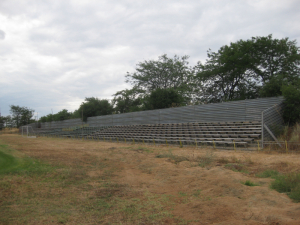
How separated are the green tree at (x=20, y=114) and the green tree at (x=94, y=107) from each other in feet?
160

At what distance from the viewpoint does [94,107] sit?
1939 inches

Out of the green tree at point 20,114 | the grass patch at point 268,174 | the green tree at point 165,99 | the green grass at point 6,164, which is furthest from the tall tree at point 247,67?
the green tree at point 20,114

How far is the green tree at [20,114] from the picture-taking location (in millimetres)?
85831

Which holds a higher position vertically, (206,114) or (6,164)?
(206,114)

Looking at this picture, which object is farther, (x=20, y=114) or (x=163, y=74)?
(x=20, y=114)

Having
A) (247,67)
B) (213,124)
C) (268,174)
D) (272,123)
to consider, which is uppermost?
(247,67)

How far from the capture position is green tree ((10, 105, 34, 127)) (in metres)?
85.8

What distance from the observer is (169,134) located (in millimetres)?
23047

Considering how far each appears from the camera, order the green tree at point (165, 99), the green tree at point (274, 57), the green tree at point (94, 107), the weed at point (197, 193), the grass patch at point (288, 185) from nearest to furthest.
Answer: the grass patch at point (288, 185)
the weed at point (197, 193)
the green tree at point (274, 57)
the green tree at point (165, 99)
the green tree at point (94, 107)

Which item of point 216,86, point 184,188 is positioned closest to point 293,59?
point 216,86

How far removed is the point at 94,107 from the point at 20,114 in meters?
54.3

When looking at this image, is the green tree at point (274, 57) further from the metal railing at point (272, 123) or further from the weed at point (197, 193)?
the weed at point (197, 193)

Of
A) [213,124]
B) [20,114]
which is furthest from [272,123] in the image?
[20,114]

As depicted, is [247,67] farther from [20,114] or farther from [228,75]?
[20,114]
